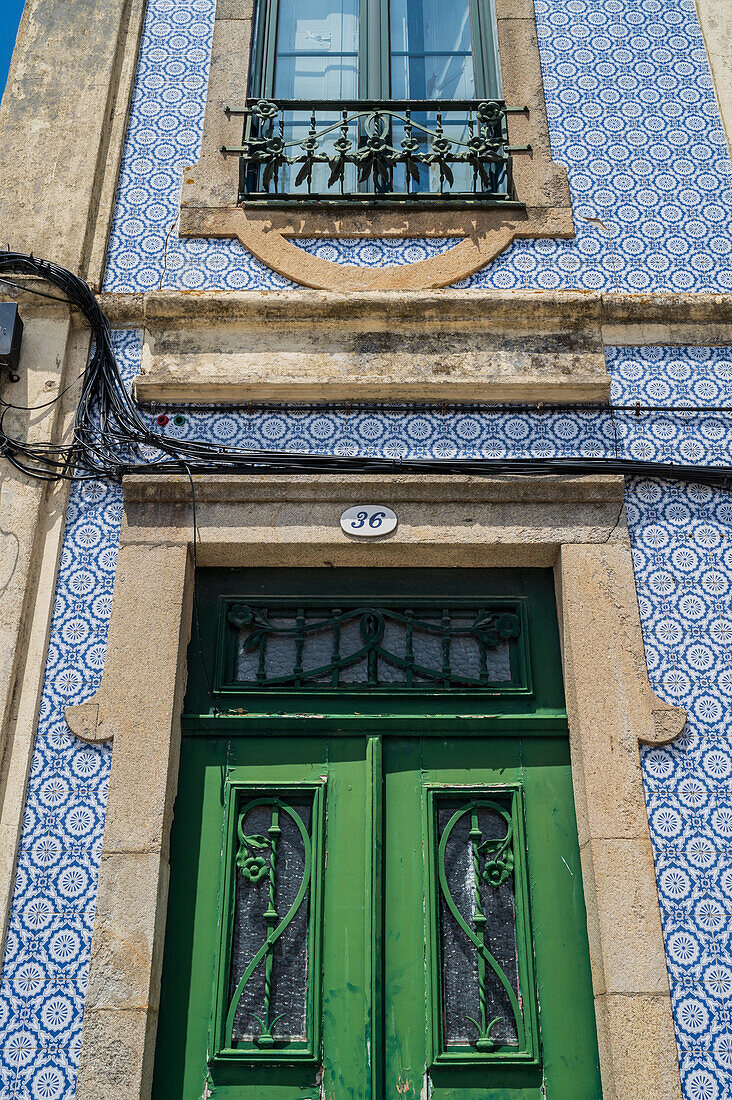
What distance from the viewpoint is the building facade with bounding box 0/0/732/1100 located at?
3766mm

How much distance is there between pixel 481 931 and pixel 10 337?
9.46 feet

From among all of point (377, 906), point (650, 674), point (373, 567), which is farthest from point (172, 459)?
point (650, 674)

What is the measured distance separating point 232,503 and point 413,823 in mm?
1380

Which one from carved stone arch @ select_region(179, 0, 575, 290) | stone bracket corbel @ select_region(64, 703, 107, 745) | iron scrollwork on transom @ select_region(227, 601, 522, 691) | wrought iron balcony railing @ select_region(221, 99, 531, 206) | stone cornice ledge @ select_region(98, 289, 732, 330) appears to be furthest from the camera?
wrought iron balcony railing @ select_region(221, 99, 531, 206)

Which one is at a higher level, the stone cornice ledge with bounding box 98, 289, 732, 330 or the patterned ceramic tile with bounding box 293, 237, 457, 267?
the patterned ceramic tile with bounding box 293, 237, 457, 267

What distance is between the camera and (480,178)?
5074mm

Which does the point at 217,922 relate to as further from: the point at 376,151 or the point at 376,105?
the point at 376,105

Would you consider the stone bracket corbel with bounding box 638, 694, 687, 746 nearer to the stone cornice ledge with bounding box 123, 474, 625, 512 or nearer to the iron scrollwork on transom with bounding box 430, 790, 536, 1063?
the iron scrollwork on transom with bounding box 430, 790, 536, 1063

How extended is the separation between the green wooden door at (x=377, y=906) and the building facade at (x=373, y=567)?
0.04ft

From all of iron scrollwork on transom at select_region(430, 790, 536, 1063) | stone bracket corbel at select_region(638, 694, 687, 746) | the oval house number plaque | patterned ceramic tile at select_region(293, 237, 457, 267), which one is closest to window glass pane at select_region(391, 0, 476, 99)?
patterned ceramic tile at select_region(293, 237, 457, 267)

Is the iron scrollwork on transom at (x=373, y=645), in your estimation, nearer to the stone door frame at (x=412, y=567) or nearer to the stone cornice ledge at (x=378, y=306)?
the stone door frame at (x=412, y=567)

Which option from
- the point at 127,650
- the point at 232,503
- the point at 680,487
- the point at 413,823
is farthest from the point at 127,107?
the point at 413,823

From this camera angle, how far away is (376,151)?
4.98m

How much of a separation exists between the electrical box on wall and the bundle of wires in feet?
0.50
